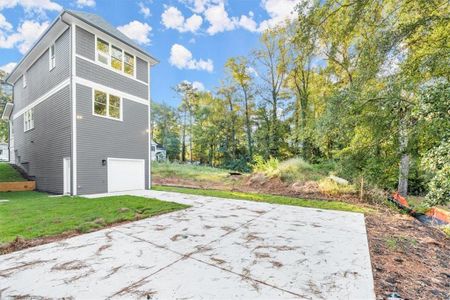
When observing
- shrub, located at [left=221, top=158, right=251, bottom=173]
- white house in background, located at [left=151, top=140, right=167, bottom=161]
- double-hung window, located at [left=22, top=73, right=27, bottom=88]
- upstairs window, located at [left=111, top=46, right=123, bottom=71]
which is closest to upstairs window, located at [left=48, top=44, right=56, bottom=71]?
upstairs window, located at [left=111, top=46, right=123, bottom=71]

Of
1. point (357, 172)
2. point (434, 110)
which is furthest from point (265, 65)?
point (434, 110)

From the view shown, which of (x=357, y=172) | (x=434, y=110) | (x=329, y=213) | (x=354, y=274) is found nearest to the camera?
(x=354, y=274)

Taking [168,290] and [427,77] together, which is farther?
[427,77]

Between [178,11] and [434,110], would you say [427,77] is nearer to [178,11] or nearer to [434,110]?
[434,110]

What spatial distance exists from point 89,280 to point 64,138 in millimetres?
8079

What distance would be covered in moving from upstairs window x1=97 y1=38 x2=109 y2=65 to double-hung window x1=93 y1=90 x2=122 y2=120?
1.34m

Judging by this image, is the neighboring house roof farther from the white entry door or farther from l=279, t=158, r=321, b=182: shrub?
l=279, t=158, r=321, b=182: shrub

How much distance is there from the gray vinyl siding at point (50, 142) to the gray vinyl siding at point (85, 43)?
1.50 m

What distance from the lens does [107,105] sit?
9.54 metres

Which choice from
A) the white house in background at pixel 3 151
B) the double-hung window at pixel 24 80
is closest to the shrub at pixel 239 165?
the double-hung window at pixel 24 80

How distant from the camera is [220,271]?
2.70 m

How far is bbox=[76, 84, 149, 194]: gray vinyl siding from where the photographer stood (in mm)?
8578

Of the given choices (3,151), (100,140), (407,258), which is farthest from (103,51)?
(3,151)

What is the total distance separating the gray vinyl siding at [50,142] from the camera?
8.77 m
